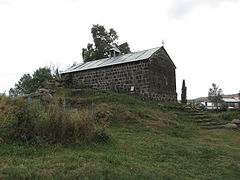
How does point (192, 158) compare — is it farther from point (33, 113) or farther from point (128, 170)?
point (33, 113)

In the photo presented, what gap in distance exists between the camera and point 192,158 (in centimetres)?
655

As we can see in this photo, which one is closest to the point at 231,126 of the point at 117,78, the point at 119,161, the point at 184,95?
the point at 117,78

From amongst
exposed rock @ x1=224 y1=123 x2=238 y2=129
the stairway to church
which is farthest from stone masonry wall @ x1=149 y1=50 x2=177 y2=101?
exposed rock @ x1=224 y1=123 x2=238 y2=129

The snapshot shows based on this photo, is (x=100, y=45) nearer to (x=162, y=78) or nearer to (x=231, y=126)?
(x=162, y=78)

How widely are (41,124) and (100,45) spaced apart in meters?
28.4

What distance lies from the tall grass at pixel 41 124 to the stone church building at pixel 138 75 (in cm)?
1214

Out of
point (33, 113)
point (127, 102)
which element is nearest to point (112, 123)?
point (127, 102)

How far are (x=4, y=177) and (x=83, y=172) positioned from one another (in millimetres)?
1391

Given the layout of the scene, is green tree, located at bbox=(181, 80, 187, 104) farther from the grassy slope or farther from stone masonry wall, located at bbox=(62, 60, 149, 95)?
the grassy slope

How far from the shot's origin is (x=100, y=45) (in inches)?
1312

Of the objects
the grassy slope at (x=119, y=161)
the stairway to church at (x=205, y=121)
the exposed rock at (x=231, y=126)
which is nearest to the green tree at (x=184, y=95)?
the stairway to church at (x=205, y=121)

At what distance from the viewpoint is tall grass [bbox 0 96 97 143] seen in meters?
5.85

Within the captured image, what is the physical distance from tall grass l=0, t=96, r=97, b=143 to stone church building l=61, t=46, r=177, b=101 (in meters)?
12.1

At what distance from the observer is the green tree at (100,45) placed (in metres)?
33.6
